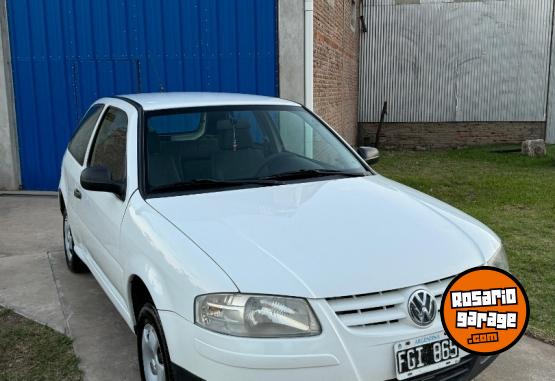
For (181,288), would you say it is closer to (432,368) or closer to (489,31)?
(432,368)

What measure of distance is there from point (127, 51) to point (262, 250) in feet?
21.1

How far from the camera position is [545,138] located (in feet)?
55.6

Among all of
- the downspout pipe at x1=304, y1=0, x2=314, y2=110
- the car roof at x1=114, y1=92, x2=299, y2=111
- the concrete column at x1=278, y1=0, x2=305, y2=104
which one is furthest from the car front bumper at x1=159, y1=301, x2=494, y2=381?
the concrete column at x1=278, y1=0, x2=305, y2=104

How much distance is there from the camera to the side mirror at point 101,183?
3.22 metres

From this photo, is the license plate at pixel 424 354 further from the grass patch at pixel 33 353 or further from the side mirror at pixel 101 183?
the grass patch at pixel 33 353

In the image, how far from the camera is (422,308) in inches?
90.6

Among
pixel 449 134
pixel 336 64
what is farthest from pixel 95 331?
pixel 449 134

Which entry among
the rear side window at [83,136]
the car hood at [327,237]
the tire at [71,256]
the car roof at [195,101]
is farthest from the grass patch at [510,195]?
the tire at [71,256]

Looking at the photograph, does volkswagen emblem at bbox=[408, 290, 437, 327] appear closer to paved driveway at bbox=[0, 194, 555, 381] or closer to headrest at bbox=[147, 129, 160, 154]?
paved driveway at bbox=[0, 194, 555, 381]

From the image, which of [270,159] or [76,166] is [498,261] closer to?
[270,159]

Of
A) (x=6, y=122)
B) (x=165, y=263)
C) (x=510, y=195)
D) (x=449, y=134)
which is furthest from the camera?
(x=449, y=134)

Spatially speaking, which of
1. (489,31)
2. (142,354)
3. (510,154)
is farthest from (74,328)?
(489,31)

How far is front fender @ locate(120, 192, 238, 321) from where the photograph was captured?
229 cm

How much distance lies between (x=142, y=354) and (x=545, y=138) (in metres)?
16.8
